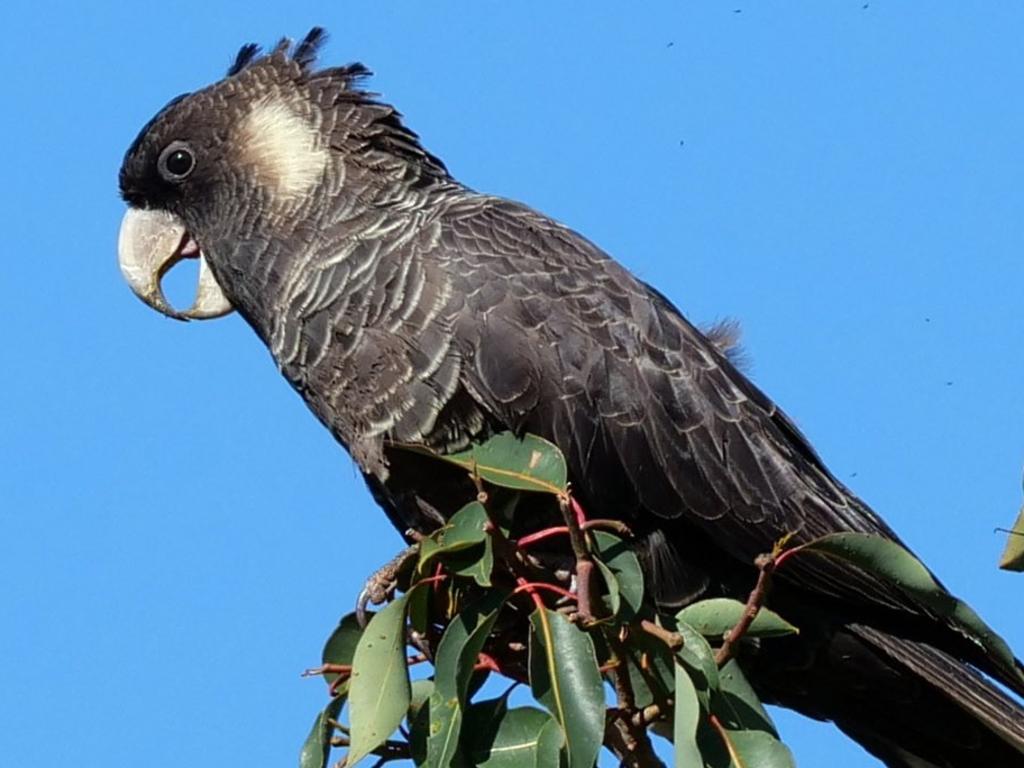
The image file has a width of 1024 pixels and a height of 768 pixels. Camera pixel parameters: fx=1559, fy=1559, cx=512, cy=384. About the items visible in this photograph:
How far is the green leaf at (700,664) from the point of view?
333 cm

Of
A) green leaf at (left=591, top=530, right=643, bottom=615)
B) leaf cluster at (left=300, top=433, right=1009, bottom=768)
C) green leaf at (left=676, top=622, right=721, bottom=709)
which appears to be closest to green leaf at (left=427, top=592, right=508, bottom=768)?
leaf cluster at (left=300, top=433, right=1009, bottom=768)

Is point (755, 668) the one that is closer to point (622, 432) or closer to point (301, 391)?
point (622, 432)

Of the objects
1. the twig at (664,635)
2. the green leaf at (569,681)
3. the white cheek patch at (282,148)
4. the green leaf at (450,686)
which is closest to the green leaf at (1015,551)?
the twig at (664,635)

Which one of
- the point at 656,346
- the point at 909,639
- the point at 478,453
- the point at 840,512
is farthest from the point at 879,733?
the point at 478,453

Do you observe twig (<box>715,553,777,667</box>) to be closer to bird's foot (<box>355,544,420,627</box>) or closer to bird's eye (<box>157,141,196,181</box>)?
bird's foot (<box>355,544,420,627</box>)

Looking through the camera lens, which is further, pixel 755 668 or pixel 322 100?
pixel 322 100

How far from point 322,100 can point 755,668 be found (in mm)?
2513

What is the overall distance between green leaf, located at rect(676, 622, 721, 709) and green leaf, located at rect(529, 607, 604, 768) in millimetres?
198

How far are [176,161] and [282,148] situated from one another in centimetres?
48

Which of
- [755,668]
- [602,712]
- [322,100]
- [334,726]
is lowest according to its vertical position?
[602,712]

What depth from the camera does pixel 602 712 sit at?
324cm

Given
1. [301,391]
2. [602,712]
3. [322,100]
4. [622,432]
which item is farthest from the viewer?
[322,100]

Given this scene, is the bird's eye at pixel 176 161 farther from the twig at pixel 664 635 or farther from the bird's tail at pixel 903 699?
the twig at pixel 664 635

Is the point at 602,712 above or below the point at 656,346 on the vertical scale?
below
